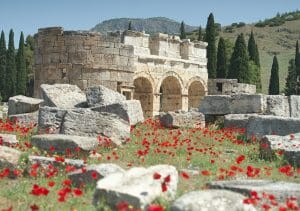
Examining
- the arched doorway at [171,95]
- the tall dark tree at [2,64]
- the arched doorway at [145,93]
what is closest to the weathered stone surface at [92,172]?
the arched doorway at [145,93]

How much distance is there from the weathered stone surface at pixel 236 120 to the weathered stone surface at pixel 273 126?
212 cm

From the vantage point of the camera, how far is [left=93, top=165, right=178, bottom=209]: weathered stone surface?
4469 millimetres

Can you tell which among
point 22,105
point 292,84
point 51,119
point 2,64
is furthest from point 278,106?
point 2,64

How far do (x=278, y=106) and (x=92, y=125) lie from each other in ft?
23.3

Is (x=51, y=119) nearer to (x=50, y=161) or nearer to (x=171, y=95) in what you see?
(x=50, y=161)

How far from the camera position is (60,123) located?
1053 centimetres

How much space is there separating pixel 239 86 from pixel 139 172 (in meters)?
21.6

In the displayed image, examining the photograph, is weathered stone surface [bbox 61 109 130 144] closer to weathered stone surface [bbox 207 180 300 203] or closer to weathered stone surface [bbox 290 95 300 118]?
weathered stone surface [bbox 207 180 300 203]

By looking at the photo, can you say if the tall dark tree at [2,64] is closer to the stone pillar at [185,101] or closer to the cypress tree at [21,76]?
the cypress tree at [21,76]

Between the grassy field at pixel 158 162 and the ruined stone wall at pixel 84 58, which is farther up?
the ruined stone wall at pixel 84 58

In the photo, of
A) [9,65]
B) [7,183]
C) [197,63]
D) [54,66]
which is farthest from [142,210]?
[9,65]

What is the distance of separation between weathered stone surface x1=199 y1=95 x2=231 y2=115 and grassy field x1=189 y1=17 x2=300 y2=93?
62.0m

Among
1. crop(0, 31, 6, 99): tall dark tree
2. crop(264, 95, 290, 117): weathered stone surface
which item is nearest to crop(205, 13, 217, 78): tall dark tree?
crop(0, 31, 6, 99): tall dark tree

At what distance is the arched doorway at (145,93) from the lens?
2378cm
